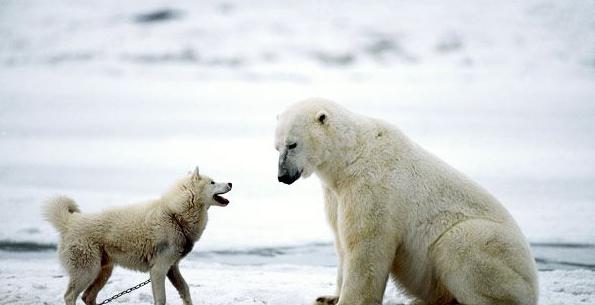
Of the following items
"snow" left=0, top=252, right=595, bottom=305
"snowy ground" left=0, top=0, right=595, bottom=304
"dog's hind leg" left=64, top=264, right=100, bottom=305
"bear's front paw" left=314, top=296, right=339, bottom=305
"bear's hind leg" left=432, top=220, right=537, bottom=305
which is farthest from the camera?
"snowy ground" left=0, top=0, right=595, bottom=304

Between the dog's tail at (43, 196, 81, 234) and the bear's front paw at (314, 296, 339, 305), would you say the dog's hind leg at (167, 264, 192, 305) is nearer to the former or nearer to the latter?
the dog's tail at (43, 196, 81, 234)

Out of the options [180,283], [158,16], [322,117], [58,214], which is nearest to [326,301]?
[180,283]

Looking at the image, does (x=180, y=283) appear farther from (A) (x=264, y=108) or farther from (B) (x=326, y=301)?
(A) (x=264, y=108)

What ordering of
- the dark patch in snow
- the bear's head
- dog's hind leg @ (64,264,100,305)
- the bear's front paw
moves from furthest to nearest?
the dark patch in snow, the bear's front paw, dog's hind leg @ (64,264,100,305), the bear's head

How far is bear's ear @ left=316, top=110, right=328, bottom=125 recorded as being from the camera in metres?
4.10

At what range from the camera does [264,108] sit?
59.6 ft

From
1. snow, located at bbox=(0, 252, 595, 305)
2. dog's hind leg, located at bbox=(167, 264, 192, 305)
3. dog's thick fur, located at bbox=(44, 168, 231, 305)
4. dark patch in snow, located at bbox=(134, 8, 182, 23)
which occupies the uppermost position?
dark patch in snow, located at bbox=(134, 8, 182, 23)

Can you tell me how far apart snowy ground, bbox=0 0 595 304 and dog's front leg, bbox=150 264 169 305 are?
0.54 metres

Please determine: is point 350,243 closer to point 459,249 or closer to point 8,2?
point 459,249

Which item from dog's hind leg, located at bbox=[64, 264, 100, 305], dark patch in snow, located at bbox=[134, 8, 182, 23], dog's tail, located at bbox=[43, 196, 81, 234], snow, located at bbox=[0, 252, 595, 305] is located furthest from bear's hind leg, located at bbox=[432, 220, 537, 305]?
dark patch in snow, located at bbox=[134, 8, 182, 23]

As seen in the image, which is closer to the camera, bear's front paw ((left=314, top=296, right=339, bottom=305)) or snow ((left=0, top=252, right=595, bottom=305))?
bear's front paw ((left=314, top=296, right=339, bottom=305))

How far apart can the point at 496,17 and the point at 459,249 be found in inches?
1040

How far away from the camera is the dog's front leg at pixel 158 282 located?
170 inches

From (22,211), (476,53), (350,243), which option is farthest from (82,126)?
(476,53)
